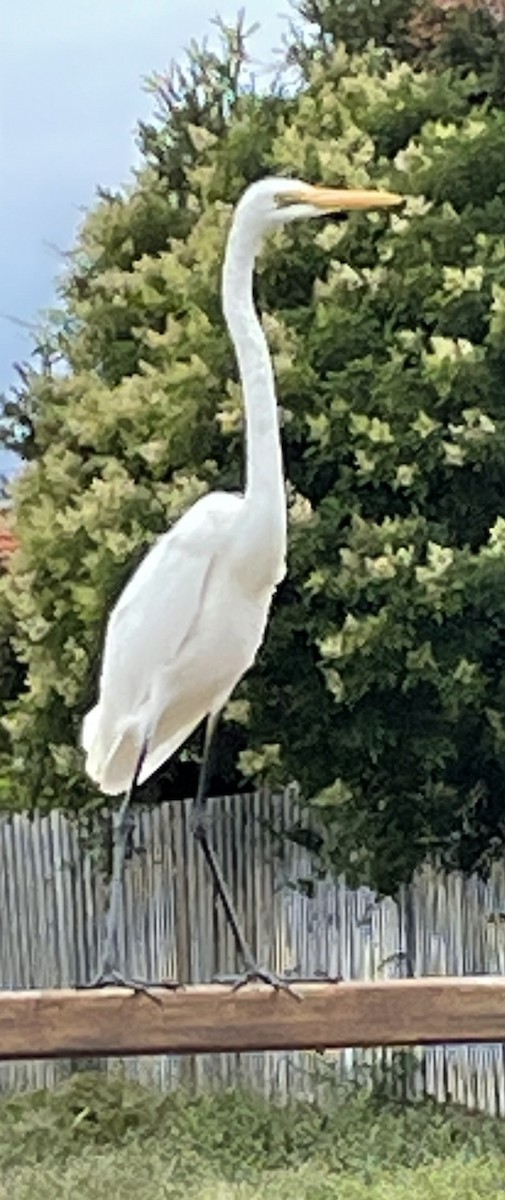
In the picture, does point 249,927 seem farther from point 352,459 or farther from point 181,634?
point 181,634

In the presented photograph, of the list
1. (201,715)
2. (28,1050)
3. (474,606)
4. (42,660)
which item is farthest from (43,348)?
(28,1050)

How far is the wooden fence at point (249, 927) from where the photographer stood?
8195 mm

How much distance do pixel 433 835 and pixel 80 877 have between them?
1930 millimetres

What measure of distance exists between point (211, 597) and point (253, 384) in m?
0.40

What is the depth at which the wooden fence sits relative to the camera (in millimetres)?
8195

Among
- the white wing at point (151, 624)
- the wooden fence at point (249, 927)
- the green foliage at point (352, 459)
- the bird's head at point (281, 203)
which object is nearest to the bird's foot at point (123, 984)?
the white wing at point (151, 624)

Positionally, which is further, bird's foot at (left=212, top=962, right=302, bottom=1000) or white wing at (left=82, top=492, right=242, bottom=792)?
white wing at (left=82, top=492, right=242, bottom=792)

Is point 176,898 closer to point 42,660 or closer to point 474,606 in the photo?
point 42,660

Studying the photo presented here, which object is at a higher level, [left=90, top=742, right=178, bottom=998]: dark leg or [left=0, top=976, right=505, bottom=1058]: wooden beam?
[left=90, top=742, right=178, bottom=998]: dark leg


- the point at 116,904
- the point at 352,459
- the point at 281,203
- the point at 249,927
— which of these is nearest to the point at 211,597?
the point at 116,904

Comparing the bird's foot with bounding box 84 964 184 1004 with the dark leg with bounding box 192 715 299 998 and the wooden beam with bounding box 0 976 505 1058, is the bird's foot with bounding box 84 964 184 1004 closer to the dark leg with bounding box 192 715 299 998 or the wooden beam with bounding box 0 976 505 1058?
the wooden beam with bounding box 0 976 505 1058

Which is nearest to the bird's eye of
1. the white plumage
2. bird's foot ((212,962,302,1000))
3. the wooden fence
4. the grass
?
the white plumage

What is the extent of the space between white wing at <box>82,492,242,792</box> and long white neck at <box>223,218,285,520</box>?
13cm

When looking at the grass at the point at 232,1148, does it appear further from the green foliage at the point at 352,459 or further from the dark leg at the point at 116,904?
the dark leg at the point at 116,904
